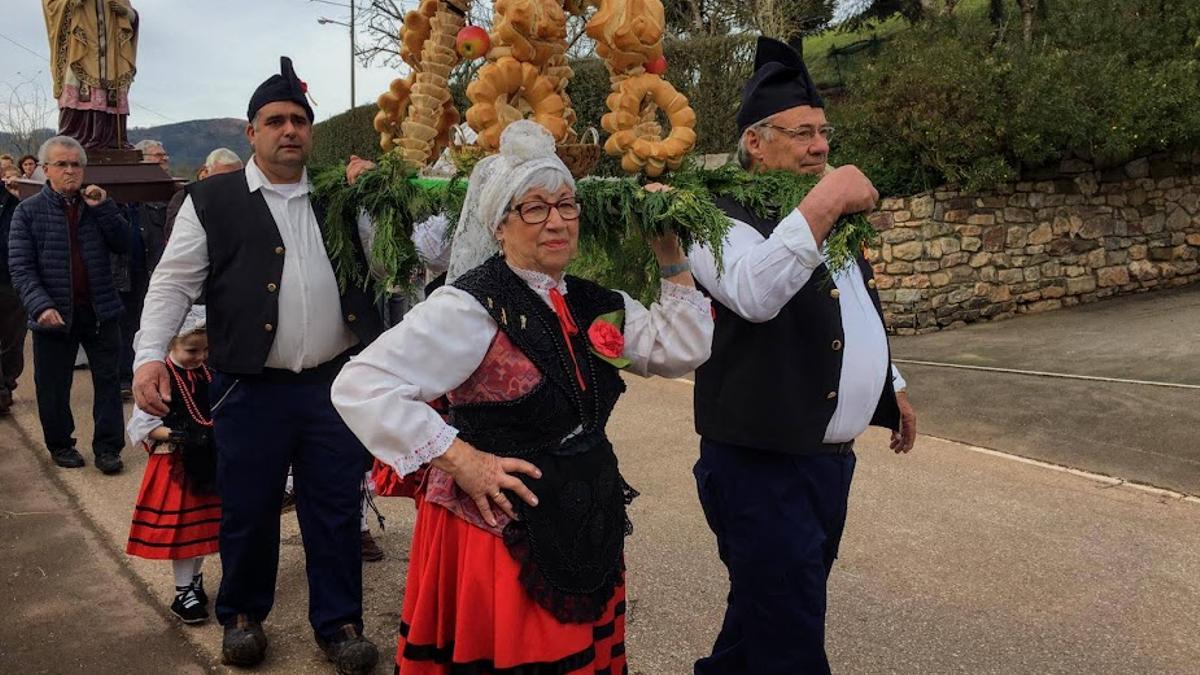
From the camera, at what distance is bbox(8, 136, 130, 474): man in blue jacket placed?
5832 mm

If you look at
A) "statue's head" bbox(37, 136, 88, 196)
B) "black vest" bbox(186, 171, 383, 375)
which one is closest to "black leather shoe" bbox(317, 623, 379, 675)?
"black vest" bbox(186, 171, 383, 375)

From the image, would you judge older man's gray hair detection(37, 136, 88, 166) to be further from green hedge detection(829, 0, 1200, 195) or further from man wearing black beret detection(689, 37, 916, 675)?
green hedge detection(829, 0, 1200, 195)

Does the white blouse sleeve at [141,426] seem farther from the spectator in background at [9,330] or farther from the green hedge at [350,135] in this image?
the green hedge at [350,135]

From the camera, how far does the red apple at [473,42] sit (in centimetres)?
318

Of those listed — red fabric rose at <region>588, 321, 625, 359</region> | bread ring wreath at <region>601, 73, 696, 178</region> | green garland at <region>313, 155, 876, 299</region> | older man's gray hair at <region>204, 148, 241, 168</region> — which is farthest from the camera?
older man's gray hair at <region>204, 148, 241, 168</region>

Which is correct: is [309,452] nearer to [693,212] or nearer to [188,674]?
[188,674]

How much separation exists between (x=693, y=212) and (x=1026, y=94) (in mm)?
8723

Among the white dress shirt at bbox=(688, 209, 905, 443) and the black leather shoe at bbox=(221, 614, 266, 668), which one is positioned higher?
the white dress shirt at bbox=(688, 209, 905, 443)

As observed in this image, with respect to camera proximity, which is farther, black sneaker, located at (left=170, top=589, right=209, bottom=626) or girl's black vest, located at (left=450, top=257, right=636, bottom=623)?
black sneaker, located at (left=170, top=589, right=209, bottom=626)

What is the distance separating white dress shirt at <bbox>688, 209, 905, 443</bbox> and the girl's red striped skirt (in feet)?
2.60

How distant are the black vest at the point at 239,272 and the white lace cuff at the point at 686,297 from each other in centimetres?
151

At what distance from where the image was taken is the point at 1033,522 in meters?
4.70

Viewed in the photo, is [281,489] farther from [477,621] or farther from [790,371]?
[790,371]

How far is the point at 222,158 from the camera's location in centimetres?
514
